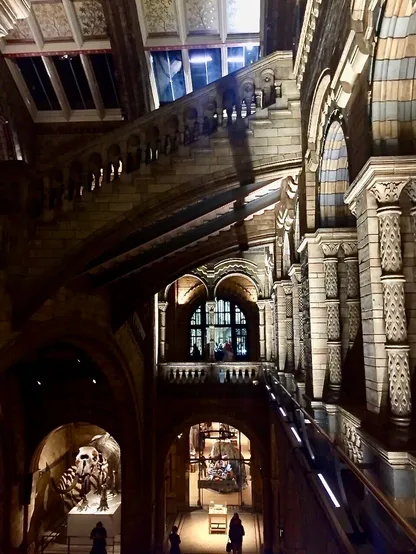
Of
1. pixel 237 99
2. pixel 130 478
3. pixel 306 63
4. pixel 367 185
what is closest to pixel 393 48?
pixel 367 185

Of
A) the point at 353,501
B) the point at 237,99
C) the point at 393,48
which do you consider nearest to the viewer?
the point at 353,501

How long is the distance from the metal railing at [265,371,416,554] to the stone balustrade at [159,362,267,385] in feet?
27.7

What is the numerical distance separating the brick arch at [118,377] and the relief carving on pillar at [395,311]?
16.9ft

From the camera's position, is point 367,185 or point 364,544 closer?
point 364,544

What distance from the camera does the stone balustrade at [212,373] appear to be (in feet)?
45.4

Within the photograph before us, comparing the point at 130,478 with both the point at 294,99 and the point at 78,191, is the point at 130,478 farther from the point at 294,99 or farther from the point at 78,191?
the point at 294,99

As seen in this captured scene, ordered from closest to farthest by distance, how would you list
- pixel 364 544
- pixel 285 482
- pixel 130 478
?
pixel 364 544 < pixel 285 482 < pixel 130 478

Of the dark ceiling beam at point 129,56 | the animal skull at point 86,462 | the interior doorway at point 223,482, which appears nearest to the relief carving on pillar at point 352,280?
the dark ceiling beam at point 129,56

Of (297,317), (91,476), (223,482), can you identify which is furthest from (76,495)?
(297,317)

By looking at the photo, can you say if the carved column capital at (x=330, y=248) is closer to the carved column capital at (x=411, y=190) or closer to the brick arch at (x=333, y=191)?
the brick arch at (x=333, y=191)

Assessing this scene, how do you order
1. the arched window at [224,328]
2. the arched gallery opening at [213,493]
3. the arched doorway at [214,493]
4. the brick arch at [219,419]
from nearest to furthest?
the brick arch at [219,419], the arched doorway at [214,493], the arched gallery opening at [213,493], the arched window at [224,328]

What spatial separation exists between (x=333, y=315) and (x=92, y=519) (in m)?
9.26

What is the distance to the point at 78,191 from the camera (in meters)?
6.40

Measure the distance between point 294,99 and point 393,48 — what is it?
3439 mm
